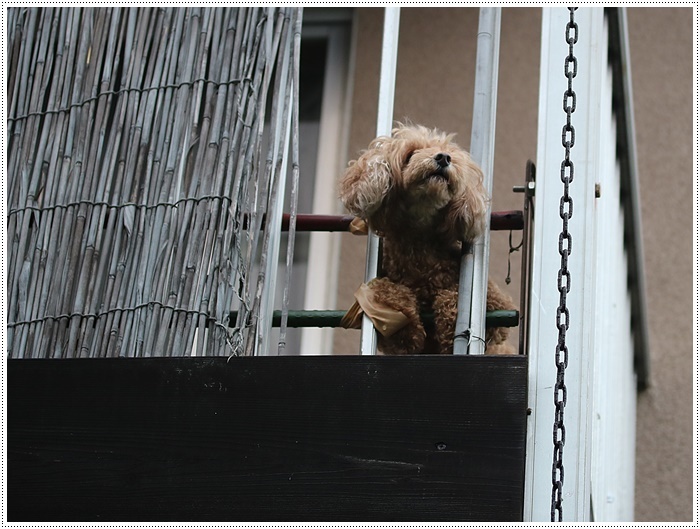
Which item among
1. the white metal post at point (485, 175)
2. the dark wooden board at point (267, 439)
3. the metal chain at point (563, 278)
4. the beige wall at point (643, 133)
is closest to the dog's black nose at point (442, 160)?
the white metal post at point (485, 175)

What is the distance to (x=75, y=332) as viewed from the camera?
3.59 metres

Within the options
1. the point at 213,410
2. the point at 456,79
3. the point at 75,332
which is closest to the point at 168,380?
the point at 213,410

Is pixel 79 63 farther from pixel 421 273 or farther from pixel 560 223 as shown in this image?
pixel 560 223

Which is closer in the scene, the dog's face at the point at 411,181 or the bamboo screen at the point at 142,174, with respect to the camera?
the bamboo screen at the point at 142,174

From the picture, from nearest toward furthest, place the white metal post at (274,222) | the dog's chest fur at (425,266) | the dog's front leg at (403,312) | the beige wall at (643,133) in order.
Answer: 1. the white metal post at (274,222)
2. the dog's front leg at (403,312)
3. the dog's chest fur at (425,266)
4. the beige wall at (643,133)

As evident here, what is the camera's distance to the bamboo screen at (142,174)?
139 inches

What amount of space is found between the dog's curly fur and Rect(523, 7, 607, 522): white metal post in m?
0.28

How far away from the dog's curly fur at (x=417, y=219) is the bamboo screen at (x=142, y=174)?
0.29m

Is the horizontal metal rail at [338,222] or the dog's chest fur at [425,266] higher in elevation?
the horizontal metal rail at [338,222]

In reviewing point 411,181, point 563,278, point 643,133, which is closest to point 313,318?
point 411,181

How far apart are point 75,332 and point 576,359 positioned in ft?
4.66

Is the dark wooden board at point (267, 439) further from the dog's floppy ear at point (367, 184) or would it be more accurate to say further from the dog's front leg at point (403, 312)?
the dog's floppy ear at point (367, 184)

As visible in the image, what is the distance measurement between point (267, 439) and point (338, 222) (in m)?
0.91

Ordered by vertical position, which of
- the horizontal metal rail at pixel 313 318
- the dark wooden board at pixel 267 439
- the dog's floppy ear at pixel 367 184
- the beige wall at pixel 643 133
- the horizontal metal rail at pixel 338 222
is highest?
the beige wall at pixel 643 133
